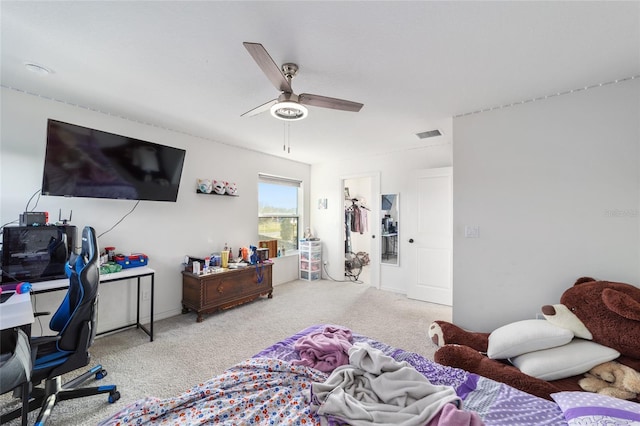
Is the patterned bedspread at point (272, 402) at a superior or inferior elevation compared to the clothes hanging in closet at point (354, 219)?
inferior

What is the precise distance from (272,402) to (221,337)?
6.30 ft

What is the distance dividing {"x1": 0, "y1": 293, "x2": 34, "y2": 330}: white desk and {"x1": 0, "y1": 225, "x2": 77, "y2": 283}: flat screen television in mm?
544

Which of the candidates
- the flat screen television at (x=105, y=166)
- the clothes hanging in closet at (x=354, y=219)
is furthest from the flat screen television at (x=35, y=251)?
the clothes hanging in closet at (x=354, y=219)

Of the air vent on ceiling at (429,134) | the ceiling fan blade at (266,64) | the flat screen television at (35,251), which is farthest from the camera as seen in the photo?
the air vent on ceiling at (429,134)

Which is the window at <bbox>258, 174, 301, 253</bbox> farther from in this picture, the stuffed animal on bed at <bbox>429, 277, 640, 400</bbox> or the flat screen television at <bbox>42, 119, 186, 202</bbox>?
the stuffed animal on bed at <bbox>429, 277, 640, 400</bbox>

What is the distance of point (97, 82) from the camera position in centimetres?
215

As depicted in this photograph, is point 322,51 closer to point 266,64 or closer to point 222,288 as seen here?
point 266,64

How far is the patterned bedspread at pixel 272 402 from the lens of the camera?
1002mm

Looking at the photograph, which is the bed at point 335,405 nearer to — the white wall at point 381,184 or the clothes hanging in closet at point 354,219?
the white wall at point 381,184

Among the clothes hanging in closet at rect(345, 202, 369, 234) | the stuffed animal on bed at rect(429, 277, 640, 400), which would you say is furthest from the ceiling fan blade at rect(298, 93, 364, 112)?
the clothes hanging in closet at rect(345, 202, 369, 234)

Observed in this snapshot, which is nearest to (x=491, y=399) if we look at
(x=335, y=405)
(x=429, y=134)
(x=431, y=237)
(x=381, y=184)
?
(x=335, y=405)

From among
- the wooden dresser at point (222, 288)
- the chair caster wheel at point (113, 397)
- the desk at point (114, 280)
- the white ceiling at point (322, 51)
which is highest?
the white ceiling at point (322, 51)

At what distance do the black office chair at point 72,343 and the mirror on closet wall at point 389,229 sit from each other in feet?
13.0

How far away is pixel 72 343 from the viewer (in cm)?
158
